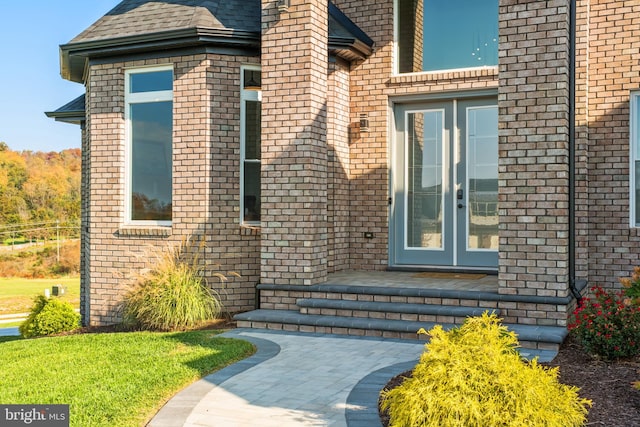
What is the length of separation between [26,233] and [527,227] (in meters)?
40.6

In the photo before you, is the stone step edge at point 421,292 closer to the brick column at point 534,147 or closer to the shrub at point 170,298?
the brick column at point 534,147

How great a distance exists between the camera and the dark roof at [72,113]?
12.1m

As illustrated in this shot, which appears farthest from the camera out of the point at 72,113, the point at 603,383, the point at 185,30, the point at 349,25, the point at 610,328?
the point at 72,113

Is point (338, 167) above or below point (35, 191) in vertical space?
below

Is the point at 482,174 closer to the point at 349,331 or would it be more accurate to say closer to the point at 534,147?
the point at 534,147

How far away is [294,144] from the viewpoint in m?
8.60

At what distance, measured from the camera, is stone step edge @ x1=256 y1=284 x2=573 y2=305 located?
23.6ft

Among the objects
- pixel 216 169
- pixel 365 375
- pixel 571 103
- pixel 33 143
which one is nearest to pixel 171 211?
pixel 216 169

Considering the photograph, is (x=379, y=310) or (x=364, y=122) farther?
(x=364, y=122)

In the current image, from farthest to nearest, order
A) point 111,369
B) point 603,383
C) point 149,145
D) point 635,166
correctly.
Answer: point 149,145 < point 635,166 < point 111,369 < point 603,383

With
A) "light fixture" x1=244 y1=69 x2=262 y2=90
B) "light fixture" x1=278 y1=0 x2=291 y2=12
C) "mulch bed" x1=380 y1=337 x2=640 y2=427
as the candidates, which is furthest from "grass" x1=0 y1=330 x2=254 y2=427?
"light fixture" x1=278 y1=0 x2=291 y2=12

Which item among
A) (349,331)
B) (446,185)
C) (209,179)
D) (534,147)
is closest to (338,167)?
(446,185)

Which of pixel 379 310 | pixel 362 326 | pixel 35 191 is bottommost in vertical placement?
pixel 362 326

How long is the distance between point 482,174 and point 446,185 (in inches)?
22.4
